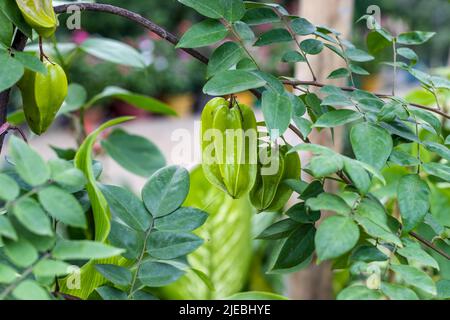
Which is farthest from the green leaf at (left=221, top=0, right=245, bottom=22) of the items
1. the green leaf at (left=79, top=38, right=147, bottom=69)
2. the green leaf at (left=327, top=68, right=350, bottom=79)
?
the green leaf at (left=79, top=38, right=147, bottom=69)

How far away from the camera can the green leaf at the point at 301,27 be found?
54 cm

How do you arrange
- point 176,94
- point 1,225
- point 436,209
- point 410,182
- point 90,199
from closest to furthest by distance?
point 1,225, point 410,182, point 90,199, point 436,209, point 176,94

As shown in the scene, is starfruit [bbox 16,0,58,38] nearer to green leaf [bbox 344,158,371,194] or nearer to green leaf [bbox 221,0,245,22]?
green leaf [bbox 221,0,245,22]

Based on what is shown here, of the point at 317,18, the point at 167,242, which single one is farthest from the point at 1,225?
the point at 317,18

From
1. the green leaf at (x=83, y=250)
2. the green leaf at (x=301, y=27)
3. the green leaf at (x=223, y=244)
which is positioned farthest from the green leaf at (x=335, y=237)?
the green leaf at (x=223, y=244)

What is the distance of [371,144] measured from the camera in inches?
17.3

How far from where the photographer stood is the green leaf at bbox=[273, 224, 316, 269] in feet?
1.63

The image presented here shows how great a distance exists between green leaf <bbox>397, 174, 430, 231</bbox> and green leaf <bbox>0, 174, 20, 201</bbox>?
25cm

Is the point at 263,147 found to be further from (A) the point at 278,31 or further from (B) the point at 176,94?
(B) the point at 176,94

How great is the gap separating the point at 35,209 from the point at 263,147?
8.6 inches

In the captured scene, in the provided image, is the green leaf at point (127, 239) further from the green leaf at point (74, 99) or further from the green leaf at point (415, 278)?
the green leaf at point (74, 99)

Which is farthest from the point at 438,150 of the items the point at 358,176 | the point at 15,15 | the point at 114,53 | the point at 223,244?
the point at 223,244

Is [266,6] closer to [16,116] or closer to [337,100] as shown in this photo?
[337,100]

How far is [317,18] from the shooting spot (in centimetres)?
139
